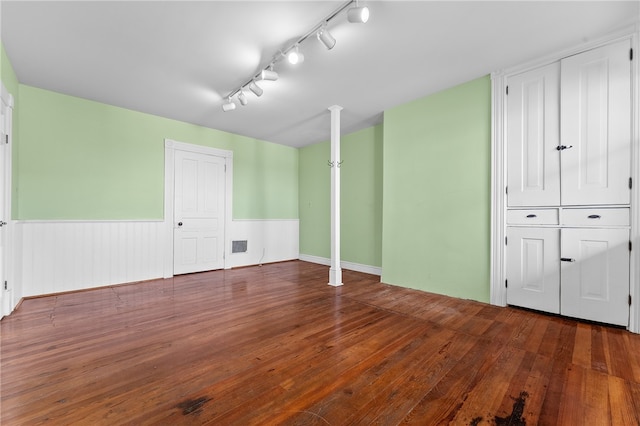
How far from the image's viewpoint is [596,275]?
2.62 m

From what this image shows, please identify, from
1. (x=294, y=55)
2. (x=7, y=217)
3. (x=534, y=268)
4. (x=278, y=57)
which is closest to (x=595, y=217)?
(x=534, y=268)

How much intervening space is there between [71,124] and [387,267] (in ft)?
17.0

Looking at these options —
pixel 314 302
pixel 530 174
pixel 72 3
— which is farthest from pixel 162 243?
pixel 530 174

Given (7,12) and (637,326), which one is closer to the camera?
(7,12)

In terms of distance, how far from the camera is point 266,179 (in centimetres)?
621

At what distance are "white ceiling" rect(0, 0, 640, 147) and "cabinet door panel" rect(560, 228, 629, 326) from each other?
1955 mm

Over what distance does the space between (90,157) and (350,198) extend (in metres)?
4.40

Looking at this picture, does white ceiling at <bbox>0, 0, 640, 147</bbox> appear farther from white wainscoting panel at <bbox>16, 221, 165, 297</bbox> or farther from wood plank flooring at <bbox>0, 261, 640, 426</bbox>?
wood plank flooring at <bbox>0, 261, 640, 426</bbox>

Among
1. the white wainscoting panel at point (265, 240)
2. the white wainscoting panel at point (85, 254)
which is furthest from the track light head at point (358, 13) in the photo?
the white wainscoting panel at point (265, 240)

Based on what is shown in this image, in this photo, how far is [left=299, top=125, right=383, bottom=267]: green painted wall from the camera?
508 cm

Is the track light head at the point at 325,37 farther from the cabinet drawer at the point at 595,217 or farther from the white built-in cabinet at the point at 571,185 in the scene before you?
the cabinet drawer at the point at 595,217

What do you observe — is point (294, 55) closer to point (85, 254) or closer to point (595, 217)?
point (595, 217)

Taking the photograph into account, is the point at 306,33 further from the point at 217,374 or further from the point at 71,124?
the point at 71,124

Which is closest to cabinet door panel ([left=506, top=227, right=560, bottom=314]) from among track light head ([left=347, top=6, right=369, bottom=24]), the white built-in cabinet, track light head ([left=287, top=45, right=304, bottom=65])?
the white built-in cabinet
